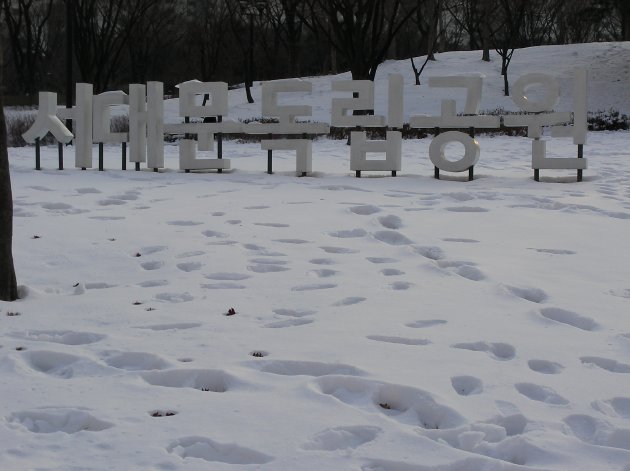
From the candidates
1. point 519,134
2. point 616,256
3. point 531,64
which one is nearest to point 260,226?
point 616,256

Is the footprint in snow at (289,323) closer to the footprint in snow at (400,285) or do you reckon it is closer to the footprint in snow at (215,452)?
the footprint in snow at (400,285)

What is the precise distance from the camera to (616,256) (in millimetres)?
7375

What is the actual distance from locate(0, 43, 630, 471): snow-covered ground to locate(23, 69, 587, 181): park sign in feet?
6.13

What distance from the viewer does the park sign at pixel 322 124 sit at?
39.7 feet

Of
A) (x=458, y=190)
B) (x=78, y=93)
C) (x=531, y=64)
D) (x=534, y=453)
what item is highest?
(x=531, y=64)

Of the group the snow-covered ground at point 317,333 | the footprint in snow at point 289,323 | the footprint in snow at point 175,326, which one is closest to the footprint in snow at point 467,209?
the snow-covered ground at point 317,333

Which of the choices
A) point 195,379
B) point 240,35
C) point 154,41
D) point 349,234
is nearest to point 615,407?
point 195,379

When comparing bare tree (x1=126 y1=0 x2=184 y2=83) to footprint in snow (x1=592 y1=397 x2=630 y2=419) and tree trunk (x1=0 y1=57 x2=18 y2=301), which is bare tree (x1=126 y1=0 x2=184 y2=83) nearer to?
tree trunk (x1=0 y1=57 x2=18 y2=301)

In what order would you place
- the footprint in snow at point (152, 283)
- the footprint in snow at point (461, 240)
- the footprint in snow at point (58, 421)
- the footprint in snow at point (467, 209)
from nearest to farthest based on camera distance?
1. the footprint in snow at point (58, 421)
2. the footprint in snow at point (152, 283)
3. the footprint in snow at point (461, 240)
4. the footprint in snow at point (467, 209)

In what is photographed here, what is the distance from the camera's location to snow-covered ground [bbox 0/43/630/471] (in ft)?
12.0

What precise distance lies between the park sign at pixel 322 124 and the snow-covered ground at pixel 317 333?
6.13ft

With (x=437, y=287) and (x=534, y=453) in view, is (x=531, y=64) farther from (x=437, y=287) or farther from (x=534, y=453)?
(x=534, y=453)

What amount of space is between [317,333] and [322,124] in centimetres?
793

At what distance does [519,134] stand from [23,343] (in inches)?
729
